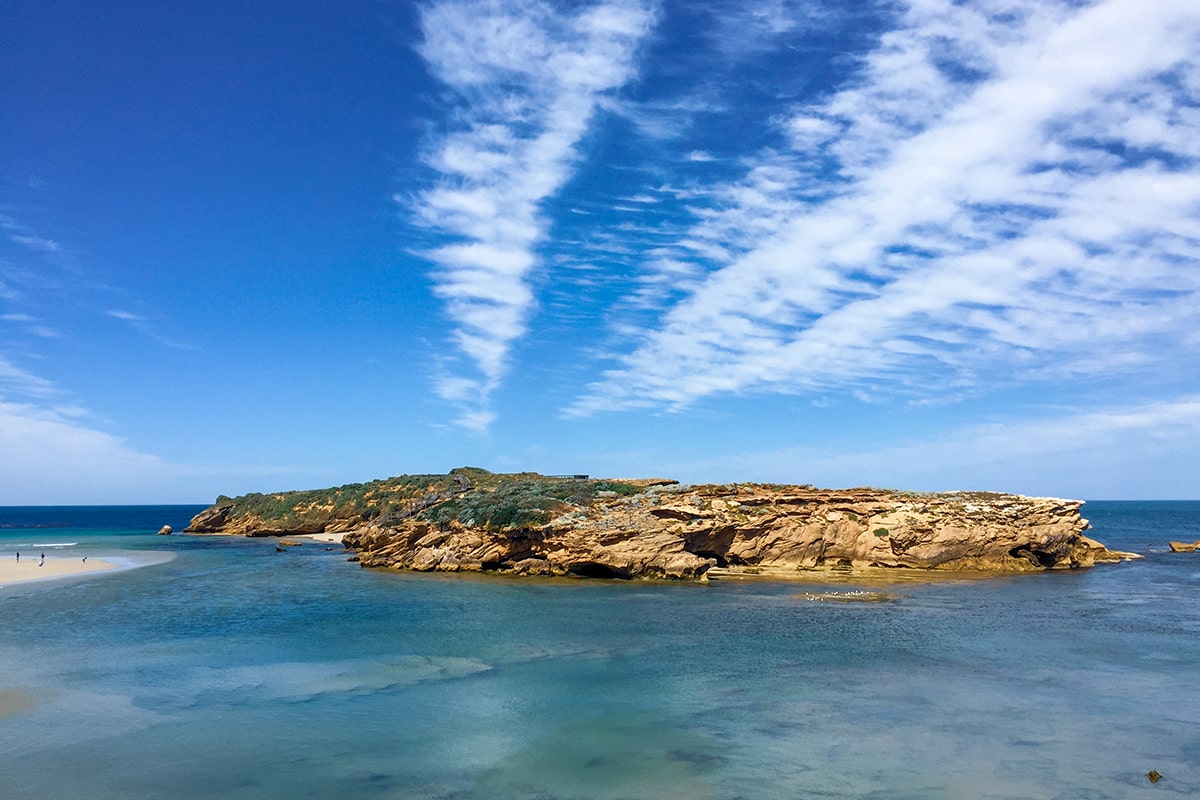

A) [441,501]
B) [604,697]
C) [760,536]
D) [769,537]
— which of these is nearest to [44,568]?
[441,501]

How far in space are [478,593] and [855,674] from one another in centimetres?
2218

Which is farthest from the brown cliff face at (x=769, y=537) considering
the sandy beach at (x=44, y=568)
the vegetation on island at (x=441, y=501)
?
the sandy beach at (x=44, y=568)

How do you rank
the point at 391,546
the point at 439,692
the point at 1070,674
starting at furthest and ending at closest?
the point at 391,546, the point at 1070,674, the point at 439,692

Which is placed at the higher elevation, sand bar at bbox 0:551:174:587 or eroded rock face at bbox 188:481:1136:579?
eroded rock face at bbox 188:481:1136:579

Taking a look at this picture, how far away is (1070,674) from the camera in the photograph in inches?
831

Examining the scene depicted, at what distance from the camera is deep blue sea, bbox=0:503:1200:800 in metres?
13.8

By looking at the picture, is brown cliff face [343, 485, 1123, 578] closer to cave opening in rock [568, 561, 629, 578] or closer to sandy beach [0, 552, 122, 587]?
cave opening in rock [568, 561, 629, 578]

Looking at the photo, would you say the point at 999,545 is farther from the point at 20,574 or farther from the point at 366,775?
the point at 20,574

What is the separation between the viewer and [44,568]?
176ft

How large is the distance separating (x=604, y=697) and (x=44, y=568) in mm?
54514

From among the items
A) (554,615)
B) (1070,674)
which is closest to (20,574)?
(554,615)

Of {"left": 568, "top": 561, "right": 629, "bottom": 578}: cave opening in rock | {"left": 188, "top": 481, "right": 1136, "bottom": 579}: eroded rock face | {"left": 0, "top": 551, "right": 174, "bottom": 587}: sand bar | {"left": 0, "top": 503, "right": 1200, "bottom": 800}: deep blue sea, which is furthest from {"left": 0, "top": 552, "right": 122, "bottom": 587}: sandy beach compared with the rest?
{"left": 568, "top": 561, "right": 629, "bottom": 578}: cave opening in rock

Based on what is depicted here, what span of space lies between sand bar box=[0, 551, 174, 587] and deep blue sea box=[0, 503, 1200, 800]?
47.9 feet

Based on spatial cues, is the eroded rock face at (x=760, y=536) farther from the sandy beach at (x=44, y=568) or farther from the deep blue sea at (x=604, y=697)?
the sandy beach at (x=44, y=568)
